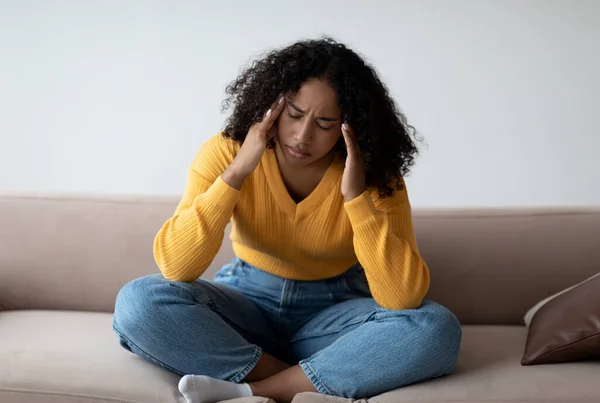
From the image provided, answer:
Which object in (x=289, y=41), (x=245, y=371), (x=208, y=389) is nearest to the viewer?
(x=208, y=389)

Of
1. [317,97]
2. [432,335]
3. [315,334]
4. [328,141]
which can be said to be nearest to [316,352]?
[315,334]

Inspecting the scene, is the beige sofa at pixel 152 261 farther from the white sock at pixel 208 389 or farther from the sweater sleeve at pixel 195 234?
the white sock at pixel 208 389

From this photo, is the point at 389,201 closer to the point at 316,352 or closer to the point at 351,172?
the point at 351,172

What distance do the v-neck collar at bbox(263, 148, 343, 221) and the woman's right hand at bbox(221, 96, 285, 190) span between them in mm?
91

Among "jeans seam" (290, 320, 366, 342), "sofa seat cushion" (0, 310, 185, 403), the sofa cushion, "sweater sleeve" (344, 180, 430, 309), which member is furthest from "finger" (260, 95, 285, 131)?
the sofa cushion

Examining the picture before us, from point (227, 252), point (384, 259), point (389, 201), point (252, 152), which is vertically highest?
point (252, 152)

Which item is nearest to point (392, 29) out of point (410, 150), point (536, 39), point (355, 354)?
point (536, 39)

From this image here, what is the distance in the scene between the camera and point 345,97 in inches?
77.6

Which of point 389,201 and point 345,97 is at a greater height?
point 345,97

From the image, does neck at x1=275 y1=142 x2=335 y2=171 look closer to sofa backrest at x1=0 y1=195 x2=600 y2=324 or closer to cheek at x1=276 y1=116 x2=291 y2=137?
cheek at x1=276 y1=116 x2=291 y2=137

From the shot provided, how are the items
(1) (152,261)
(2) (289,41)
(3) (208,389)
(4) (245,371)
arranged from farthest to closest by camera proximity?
(2) (289,41) < (1) (152,261) < (4) (245,371) < (3) (208,389)

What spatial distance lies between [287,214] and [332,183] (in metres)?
0.14

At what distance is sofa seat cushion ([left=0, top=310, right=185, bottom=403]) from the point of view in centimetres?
180

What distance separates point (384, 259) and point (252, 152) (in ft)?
1.34
